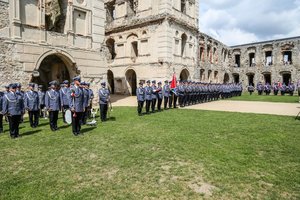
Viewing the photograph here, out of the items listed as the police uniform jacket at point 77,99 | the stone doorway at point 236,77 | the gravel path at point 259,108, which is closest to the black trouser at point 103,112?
the police uniform jacket at point 77,99

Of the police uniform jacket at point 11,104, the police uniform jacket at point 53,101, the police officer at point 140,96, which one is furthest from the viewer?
the police officer at point 140,96

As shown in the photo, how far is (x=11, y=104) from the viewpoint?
779cm

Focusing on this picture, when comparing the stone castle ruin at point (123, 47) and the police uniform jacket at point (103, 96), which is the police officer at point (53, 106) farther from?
the stone castle ruin at point (123, 47)

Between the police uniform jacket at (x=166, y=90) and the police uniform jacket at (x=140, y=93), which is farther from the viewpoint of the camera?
the police uniform jacket at (x=166, y=90)

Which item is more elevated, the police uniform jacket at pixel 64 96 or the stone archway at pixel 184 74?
the stone archway at pixel 184 74

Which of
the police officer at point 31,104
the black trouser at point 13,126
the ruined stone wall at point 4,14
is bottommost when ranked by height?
the black trouser at point 13,126

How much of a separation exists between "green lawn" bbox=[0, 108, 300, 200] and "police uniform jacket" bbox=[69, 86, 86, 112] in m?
0.94

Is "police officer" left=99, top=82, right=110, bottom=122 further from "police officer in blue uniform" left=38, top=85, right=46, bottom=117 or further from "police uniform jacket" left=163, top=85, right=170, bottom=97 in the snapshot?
"police uniform jacket" left=163, top=85, right=170, bottom=97

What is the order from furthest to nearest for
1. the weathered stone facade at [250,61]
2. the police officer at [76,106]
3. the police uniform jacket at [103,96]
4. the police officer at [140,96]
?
1. the weathered stone facade at [250,61]
2. the police officer at [140,96]
3. the police uniform jacket at [103,96]
4. the police officer at [76,106]

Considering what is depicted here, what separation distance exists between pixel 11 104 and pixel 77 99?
209cm

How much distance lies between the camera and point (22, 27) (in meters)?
12.4

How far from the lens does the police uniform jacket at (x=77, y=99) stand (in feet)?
26.1

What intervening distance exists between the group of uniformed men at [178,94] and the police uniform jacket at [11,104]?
566cm

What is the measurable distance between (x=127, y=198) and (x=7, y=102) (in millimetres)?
6023
